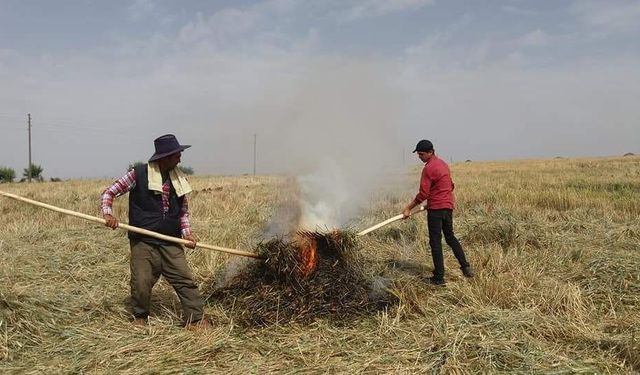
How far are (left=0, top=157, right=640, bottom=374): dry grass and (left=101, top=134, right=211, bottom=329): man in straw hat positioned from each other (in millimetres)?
251

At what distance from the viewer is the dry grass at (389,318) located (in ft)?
12.1

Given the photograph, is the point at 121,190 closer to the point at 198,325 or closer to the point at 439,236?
the point at 198,325

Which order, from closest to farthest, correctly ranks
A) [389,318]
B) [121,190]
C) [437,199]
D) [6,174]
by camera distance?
[121,190] → [389,318] → [437,199] → [6,174]

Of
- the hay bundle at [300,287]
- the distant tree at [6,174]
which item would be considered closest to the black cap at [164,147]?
the hay bundle at [300,287]

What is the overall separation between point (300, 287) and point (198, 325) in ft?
3.19

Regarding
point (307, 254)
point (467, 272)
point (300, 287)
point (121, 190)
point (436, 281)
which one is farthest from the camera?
point (467, 272)

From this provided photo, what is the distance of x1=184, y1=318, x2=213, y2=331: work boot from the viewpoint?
437 cm

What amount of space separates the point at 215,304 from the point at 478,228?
179 inches

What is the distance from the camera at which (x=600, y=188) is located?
47.0ft

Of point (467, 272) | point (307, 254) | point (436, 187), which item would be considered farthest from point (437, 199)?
point (307, 254)

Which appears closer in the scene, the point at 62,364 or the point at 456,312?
the point at 62,364

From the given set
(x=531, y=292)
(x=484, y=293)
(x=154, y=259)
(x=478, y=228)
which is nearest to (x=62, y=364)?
(x=154, y=259)

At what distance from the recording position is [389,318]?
452 centimetres

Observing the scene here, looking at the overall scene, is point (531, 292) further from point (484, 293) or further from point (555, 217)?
point (555, 217)
